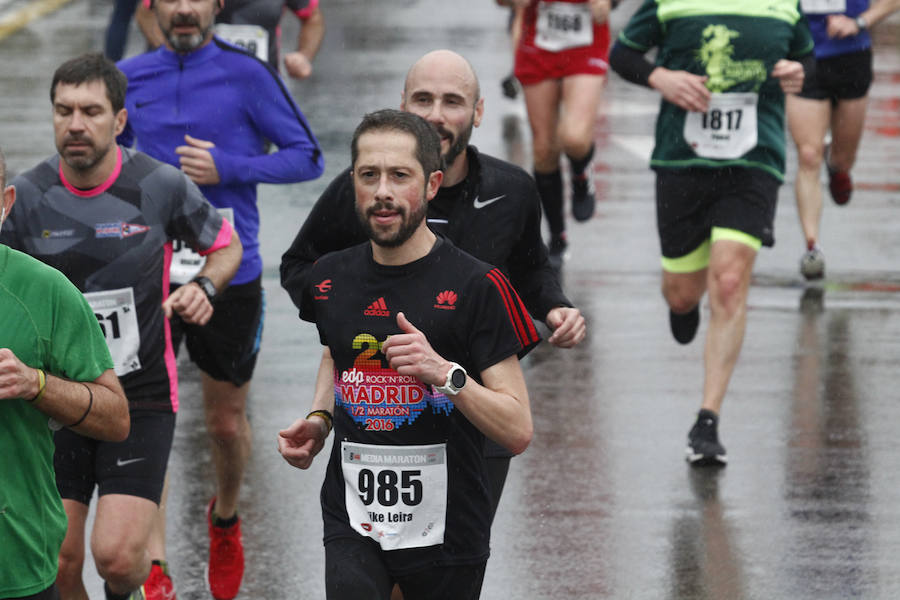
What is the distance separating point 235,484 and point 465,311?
2.43m

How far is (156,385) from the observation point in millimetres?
5746

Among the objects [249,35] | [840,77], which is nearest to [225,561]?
[249,35]

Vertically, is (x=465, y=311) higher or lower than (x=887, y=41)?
higher

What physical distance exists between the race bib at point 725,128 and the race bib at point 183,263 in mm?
2361

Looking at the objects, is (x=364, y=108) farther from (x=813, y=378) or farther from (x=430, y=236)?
(x=430, y=236)

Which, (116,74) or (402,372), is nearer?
(402,372)

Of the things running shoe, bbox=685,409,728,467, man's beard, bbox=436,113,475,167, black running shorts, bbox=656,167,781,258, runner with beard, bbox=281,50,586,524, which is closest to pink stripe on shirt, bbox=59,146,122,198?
runner with beard, bbox=281,50,586,524

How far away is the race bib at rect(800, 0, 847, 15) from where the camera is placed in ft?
36.1

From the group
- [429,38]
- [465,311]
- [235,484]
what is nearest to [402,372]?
[465,311]

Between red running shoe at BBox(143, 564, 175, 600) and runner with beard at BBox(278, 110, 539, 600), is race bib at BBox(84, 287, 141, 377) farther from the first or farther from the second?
runner with beard at BBox(278, 110, 539, 600)

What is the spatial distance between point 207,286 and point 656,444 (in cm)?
269

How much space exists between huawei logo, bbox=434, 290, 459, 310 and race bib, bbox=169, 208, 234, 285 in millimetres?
2370

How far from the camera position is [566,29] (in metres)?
10.9

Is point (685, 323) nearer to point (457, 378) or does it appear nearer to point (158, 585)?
point (158, 585)
